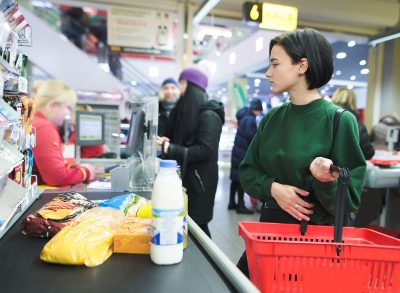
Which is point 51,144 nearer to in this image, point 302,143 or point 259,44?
point 302,143

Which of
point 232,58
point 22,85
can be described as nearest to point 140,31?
point 22,85

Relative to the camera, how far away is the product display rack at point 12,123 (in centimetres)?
99

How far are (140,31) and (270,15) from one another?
207 centimetres

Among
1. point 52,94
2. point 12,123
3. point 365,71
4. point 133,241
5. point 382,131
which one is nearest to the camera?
point 133,241

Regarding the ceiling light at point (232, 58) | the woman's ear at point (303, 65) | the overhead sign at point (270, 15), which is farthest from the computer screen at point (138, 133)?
the ceiling light at point (232, 58)

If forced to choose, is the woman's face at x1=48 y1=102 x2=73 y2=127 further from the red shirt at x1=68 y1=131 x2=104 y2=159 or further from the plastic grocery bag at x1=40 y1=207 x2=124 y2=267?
the plastic grocery bag at x1=40 y1=207 x2=124 y2=267

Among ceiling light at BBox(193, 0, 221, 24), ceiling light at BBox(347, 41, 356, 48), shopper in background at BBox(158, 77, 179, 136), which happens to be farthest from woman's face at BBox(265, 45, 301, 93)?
ceiling light at BBox(347, 41, 356, 48)

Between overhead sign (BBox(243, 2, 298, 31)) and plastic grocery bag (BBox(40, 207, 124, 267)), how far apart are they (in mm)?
3758

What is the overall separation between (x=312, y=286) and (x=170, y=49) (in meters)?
4.99

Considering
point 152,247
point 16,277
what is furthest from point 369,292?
point 16,277

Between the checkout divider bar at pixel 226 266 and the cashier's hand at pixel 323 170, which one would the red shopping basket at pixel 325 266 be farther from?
the cashier's hand at pixel 323 170

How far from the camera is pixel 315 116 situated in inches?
50.8

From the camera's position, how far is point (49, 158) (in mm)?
2166

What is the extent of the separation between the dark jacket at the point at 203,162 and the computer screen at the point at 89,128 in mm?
1328
